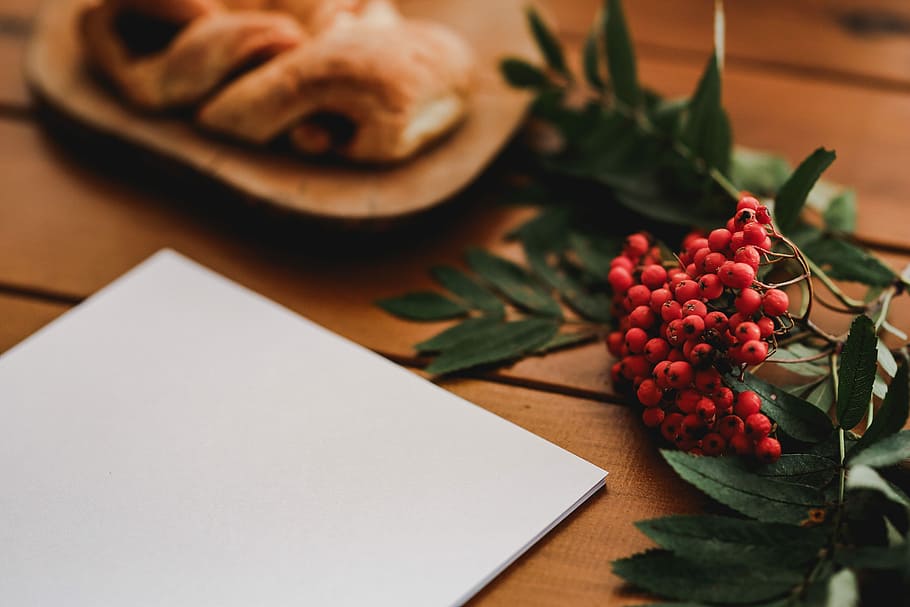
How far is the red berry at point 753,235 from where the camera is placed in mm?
455

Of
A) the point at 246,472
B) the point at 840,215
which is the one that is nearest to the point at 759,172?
the point at 840,215

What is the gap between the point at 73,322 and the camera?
585 millimetres

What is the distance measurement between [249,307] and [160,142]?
0.55ft

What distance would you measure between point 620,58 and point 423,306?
235 mm

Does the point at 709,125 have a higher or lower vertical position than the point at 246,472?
higher

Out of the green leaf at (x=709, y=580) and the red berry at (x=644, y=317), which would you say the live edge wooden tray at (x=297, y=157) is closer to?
the red berry at (x=644, y=317)

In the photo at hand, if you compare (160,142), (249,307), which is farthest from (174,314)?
(160,142)

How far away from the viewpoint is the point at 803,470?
1.47 feet

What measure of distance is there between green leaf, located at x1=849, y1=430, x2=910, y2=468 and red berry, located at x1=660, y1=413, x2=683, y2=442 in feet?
0.28

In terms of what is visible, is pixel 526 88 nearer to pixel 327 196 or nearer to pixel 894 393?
pixel 327 196

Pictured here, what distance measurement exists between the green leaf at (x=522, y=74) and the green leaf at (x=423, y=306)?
20cm

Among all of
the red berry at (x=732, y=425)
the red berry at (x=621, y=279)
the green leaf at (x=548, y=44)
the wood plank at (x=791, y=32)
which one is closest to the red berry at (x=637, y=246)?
the red berry at (x=621, y=279)

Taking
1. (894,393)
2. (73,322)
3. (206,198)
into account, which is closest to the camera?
(894,393)

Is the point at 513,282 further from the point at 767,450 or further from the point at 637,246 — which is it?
the point at 767,450
